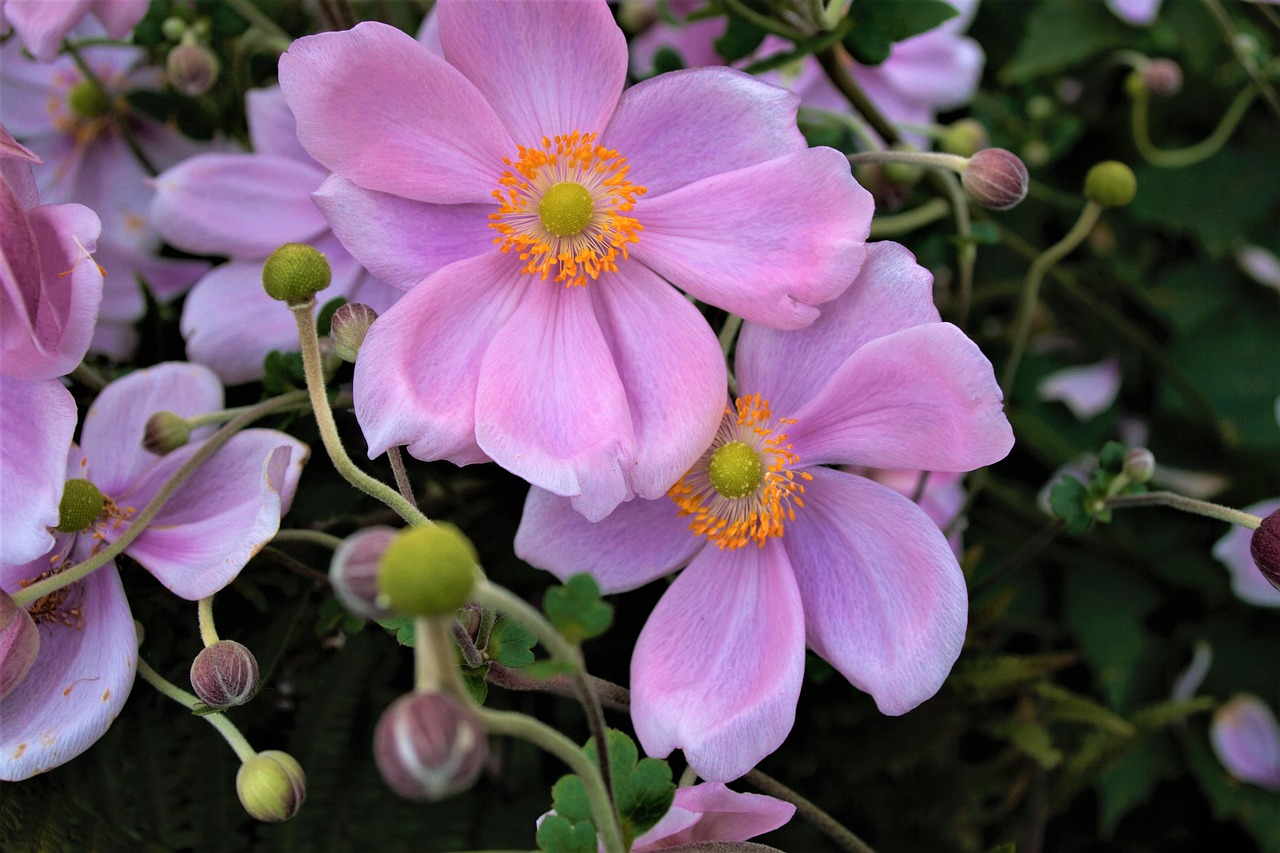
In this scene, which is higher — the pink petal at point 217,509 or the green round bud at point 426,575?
the green round bud at point 426,575

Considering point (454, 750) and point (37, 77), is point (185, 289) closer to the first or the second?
point (37, 77)

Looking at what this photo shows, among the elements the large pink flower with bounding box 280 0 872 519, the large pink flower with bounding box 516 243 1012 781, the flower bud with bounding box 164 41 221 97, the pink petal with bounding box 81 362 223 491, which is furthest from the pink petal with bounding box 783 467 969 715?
the flower bud with bounding box 164 41 221 97

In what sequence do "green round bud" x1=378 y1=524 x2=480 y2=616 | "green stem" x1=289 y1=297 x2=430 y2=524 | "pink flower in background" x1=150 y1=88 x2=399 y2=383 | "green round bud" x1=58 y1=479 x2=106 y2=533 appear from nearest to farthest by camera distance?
"green round bud" x1=378 y1=524 x2=480 y2=616
"green stem" x1=289 y1=297 x2=430 y2=524
"green round bud" x1=58 y1=479 x2=106 y2=533
"pink flower in background" x1=150 y1=88 x2=399 y2=383

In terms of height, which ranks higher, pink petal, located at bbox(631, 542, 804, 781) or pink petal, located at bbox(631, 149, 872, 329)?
pink petal, located at bbox(631, 149, 872, 329)

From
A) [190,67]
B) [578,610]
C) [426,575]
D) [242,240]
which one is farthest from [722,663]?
[190,67]

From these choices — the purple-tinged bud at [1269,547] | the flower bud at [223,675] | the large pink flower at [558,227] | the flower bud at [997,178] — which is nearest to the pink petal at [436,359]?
the large pink flower at [558,227]

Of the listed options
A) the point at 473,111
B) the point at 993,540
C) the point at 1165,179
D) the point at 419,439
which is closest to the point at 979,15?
the point at 1165,179

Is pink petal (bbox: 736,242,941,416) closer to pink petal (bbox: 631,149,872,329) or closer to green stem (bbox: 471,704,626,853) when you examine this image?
pink petal (bbox: 631,149,872,329)

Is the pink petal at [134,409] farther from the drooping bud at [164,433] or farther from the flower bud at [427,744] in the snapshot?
the flower bud at [427,744]
